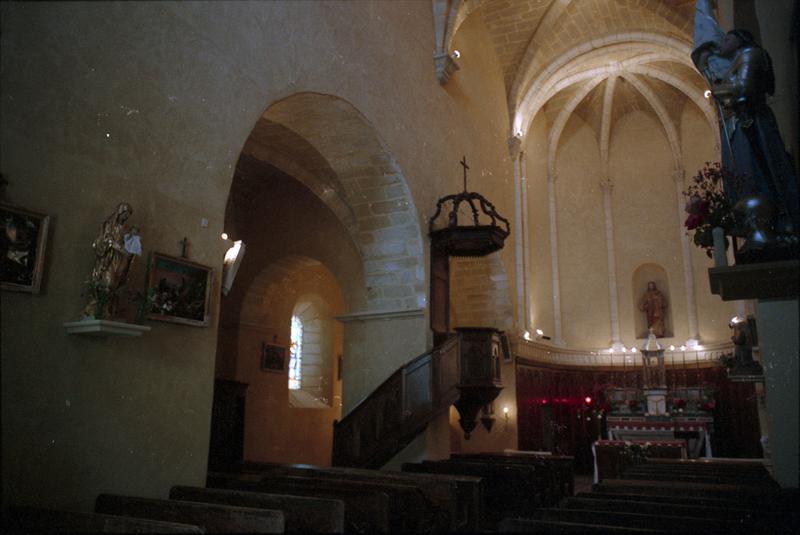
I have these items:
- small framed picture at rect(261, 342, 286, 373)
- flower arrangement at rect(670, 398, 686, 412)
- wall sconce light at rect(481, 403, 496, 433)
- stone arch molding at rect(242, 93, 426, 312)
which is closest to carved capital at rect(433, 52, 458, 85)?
stone arch molding at rect(242, 93, 426, 312)

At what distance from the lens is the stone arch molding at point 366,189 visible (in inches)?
367

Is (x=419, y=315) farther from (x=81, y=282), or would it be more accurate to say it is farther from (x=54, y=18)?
(x=54, y=18)

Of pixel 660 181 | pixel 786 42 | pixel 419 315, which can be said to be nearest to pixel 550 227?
pixel 660 181

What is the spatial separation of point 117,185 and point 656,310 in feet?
51.9

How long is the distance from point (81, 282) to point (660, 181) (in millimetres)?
17191

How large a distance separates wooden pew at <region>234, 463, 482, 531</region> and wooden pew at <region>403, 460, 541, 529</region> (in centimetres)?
154

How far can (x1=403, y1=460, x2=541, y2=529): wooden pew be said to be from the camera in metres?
7.87

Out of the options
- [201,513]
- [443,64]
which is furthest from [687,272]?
[201,513]

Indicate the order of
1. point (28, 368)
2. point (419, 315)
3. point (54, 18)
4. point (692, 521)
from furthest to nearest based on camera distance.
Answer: point (419, 315) → point (54, 18) → point (28, 368) → point (692, 521)

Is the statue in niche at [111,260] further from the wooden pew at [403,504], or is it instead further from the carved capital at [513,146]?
the carved capital at [513,146]

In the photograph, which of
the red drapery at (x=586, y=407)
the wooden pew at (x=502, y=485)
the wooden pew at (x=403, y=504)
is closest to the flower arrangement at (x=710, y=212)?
the wooden pew at (x=403, y=504)

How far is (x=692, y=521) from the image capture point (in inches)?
130

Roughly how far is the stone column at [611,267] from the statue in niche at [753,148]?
557 inches

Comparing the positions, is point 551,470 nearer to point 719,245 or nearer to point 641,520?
point 719,245
